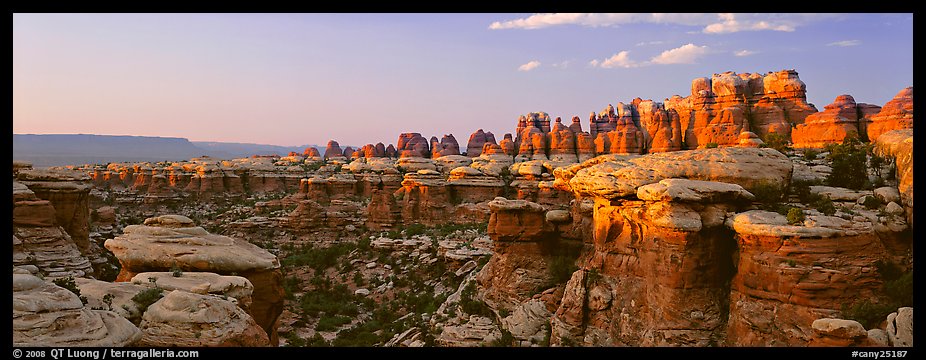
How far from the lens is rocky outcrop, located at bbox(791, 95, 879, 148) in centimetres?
3183

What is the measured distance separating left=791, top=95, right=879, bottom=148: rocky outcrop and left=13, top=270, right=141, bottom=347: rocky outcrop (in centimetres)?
3536

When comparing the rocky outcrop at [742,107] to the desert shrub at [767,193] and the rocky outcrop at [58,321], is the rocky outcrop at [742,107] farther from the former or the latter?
the rocky outcrop at [58,321]

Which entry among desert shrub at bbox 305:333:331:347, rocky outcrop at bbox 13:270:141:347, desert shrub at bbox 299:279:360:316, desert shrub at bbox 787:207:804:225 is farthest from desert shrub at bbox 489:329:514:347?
rocky outcrop at bbox 13:270:141:347

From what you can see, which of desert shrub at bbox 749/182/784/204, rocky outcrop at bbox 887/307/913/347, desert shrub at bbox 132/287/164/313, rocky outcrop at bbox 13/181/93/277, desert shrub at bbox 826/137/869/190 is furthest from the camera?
rocky outcrop at bbox 13/181/93/277

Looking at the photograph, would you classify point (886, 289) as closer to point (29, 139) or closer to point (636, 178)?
point (636, 178)

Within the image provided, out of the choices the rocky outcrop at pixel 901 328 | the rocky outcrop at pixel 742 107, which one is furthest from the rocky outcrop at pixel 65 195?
the rocky outcrop at pixel 742 107

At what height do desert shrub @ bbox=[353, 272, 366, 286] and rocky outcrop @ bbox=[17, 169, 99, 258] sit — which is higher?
rocky outcrop @ bbox=[17, 169, 99, 258]

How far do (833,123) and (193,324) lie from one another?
36.0 m

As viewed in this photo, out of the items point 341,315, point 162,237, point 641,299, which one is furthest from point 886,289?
point 341,315

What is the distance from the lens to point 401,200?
39938 millimetres

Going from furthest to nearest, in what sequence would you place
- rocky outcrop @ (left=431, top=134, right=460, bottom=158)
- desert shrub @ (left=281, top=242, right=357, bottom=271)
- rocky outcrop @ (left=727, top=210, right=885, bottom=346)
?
1. rocky outcrop @ (left=431, top=134, right=460, bottom=158)
2. desert shrub @ (left=281, top=242, right=357, bottom=271)
3. rocky outcrop @ (left=727, top=210, right=885, bottom=346)

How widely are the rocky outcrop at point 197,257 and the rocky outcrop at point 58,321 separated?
13.8 feet

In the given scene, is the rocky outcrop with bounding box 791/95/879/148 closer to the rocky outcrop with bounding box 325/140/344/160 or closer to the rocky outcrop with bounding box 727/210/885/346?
the rocky outcrop with bounding box 727/210/885/346
